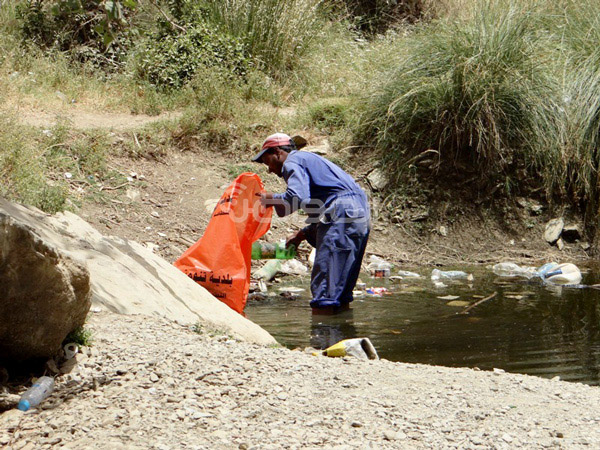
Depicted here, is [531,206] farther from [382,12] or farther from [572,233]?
[382,12]

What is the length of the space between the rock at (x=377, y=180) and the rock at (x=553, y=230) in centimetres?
179

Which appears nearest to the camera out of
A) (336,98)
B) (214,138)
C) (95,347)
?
(95,347)

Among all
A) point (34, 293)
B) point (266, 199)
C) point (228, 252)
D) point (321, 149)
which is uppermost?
point (34, 293)

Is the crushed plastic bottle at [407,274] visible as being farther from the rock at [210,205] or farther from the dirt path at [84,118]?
the dirt path at [84,118]

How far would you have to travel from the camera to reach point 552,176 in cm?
848

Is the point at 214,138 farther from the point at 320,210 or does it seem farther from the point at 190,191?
the point at 320,210

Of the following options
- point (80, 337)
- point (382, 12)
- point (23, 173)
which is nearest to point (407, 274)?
point (23, 173)

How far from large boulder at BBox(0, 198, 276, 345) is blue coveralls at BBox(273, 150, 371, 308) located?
1.19 meters

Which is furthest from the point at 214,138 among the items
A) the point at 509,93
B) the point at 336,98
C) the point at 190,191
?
the point at 509,93

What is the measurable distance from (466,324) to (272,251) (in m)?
1.55

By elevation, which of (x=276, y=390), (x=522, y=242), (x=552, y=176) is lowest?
(x=522, y=242)

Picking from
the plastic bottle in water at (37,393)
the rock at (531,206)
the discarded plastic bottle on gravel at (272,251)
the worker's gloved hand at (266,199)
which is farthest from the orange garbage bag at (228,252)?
the rock at (531,206)

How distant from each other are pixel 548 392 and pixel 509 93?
5326 millimetres

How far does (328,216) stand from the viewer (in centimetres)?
575
